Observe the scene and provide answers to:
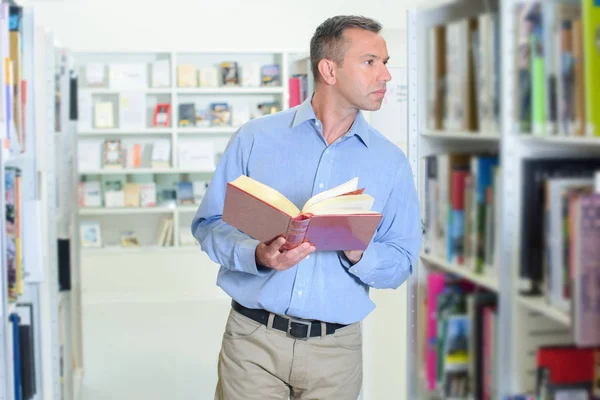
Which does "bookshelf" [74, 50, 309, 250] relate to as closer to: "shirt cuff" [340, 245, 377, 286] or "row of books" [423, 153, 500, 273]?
"shirt cuff" [340, 245, 377, 286]

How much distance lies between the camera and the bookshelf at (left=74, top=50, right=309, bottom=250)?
6.68 m

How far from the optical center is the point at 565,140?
1.27 metres

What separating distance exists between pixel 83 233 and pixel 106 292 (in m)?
0.50

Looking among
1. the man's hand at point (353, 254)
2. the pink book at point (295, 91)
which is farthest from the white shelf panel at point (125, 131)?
the man's hand at point (353, 254)

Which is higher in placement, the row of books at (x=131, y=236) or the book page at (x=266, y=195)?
the book page at (x=266, y=195)

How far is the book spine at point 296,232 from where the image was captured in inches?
71.4

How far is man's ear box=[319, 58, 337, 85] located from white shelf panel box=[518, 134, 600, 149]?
1.00 metres

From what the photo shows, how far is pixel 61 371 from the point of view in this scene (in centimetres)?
360

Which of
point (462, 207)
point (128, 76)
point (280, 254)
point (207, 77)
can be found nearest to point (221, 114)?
point (207, 77)

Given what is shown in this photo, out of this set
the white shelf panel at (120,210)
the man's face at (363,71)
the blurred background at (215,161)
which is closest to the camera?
the blurred background at (215,161)

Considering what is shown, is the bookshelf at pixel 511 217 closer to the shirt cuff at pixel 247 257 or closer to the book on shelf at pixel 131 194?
the shirt cuff at pixel 247 257

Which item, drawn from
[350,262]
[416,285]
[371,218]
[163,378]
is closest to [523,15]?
[371,218]

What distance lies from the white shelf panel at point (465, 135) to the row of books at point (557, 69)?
65mm

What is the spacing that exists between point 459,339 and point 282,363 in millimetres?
747
